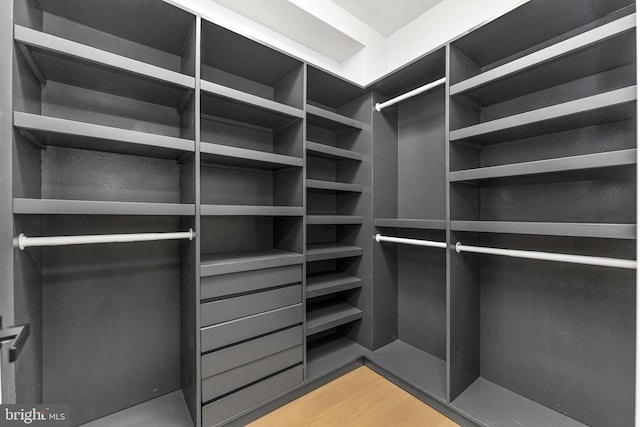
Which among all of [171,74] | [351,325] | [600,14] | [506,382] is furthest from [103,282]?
[600,14]

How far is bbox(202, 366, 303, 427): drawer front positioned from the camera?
1.29 meters

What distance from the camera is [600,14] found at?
4.00 ft

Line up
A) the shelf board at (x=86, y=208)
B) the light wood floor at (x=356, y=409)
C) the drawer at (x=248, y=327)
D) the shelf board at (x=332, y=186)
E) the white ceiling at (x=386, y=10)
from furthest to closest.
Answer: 1. the white ceiling at (x=386, y=10)
2. the shelf board at (x=332, y=186)
3. the light wood floor at (x=356, y=409)
4. the drawer at (x=248, y=327)
5. the shelf board at (x=86, y=208)

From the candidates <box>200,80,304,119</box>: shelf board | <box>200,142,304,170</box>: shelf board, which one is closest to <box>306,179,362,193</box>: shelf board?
<box>200,142,304,170</box>: shelf board

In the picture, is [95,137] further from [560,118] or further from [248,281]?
[560,118]

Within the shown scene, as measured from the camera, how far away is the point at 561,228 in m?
1.11

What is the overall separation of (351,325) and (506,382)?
3.42 feet

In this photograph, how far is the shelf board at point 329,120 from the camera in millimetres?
1740

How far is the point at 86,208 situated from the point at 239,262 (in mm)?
670

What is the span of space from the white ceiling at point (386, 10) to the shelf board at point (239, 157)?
1304mm

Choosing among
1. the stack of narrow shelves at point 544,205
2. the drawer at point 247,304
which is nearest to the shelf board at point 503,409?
the stack of narrow shelves at point 544,205

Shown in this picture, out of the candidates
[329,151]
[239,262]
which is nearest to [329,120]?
[329,151]

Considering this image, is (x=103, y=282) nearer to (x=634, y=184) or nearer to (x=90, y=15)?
(x=90, y=15)

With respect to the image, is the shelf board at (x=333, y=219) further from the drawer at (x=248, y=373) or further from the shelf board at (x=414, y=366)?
the shelf board at (x=414, y=366)
